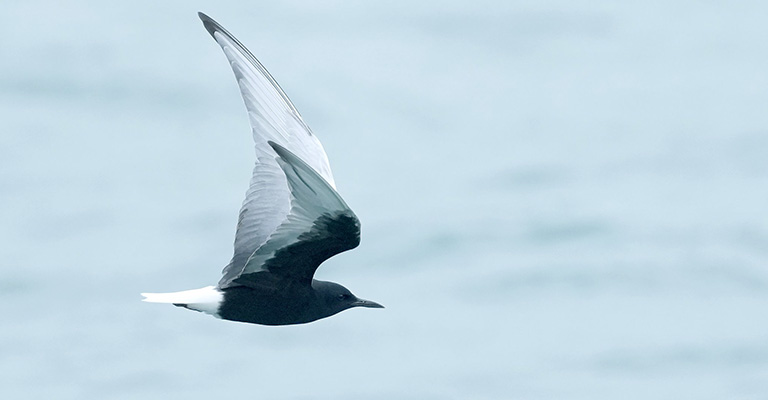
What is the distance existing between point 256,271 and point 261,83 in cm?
157

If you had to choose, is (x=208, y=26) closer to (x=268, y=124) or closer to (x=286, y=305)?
(x=268, y=124)

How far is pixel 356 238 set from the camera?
791cm

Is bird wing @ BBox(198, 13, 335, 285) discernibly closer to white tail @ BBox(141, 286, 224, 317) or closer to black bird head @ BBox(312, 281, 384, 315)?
white tail @ BBox(141, 286, 224, 317)

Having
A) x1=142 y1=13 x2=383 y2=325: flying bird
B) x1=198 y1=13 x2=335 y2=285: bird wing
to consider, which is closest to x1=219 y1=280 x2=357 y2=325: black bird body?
x1=142 y1=13 x2=383 y2=325: flying bird

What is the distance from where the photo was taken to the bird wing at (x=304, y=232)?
24.1 feet

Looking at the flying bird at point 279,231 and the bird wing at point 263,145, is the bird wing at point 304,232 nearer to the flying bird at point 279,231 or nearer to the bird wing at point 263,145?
the flying bird at point 279,231

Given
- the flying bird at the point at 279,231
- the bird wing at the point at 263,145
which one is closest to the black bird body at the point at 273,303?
the flying bird at the point at 279,231

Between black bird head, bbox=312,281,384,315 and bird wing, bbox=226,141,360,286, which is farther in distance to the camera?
black bird head, bbox=312,281,384,315

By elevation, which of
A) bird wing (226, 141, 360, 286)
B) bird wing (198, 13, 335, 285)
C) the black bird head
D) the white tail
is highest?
bird wing (198, 13, 335, 285)

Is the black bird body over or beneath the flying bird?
beneath

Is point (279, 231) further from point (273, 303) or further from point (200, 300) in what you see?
point (200, 300)

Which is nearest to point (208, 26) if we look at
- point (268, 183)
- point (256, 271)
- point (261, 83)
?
point (261, 83)

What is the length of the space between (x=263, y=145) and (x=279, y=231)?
1.34 metres

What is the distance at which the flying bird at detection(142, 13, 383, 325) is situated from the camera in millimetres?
7688
